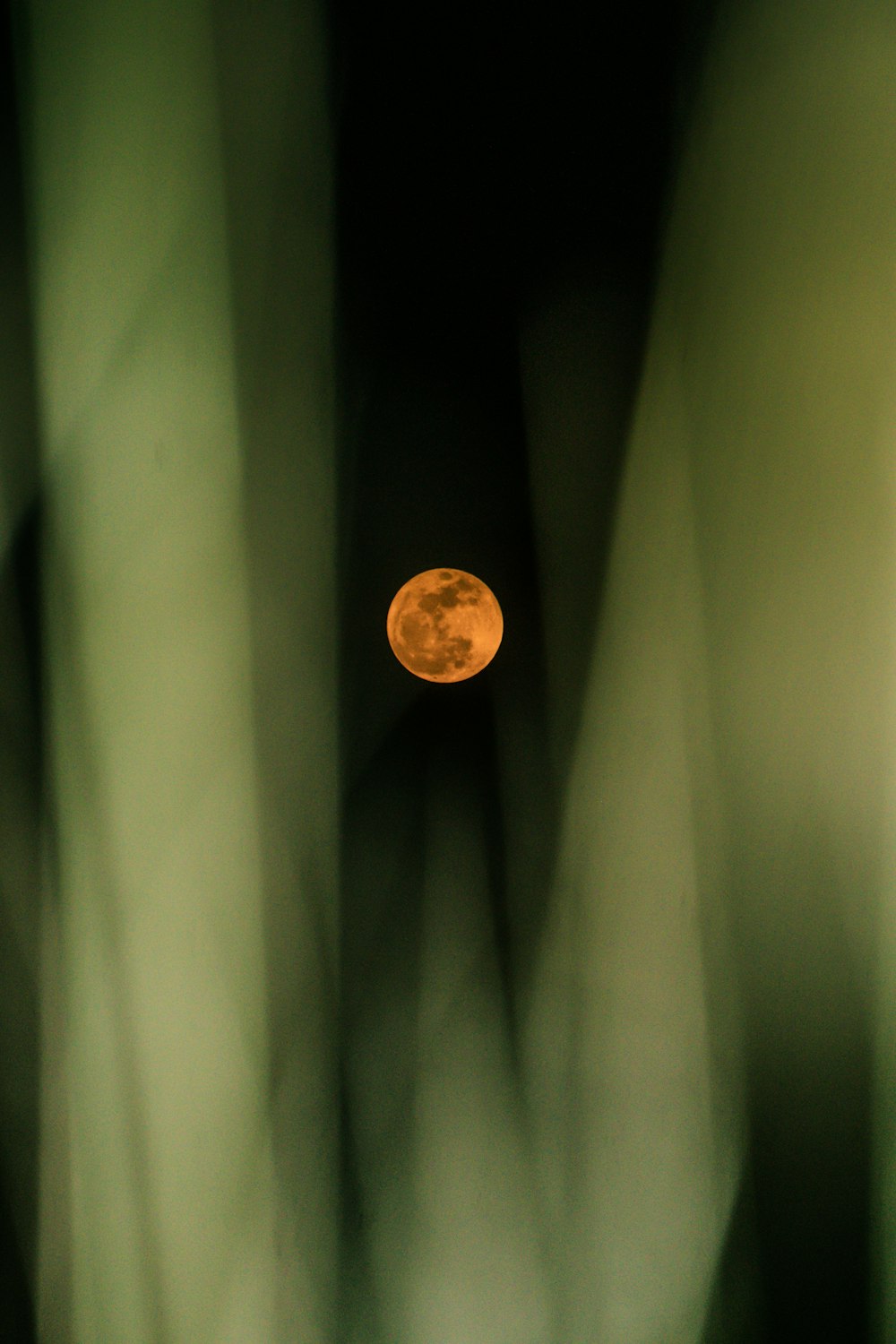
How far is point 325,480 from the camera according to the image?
1136 mm

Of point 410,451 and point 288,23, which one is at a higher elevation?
point 288,23

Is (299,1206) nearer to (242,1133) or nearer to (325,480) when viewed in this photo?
(242,1133)

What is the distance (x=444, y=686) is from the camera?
1135mm

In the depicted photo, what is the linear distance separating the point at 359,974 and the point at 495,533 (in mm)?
587

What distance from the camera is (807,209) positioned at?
1.13 metres

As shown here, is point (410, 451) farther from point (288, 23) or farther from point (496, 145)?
point (288, 23)

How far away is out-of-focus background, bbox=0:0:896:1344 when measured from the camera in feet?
3.59

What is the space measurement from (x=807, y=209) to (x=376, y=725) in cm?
86

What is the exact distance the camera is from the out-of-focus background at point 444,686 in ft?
3.59

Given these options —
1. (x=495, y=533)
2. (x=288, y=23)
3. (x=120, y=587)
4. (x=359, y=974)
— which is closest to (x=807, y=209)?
(x=495, y=533)

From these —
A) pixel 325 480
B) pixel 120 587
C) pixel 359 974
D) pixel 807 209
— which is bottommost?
pixel 359 974

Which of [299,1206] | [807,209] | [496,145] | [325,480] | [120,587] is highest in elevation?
[496,145]

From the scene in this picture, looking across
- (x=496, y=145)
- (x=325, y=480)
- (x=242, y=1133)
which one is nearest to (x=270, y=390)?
(x=325, y=480)

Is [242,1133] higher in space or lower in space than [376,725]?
lower
